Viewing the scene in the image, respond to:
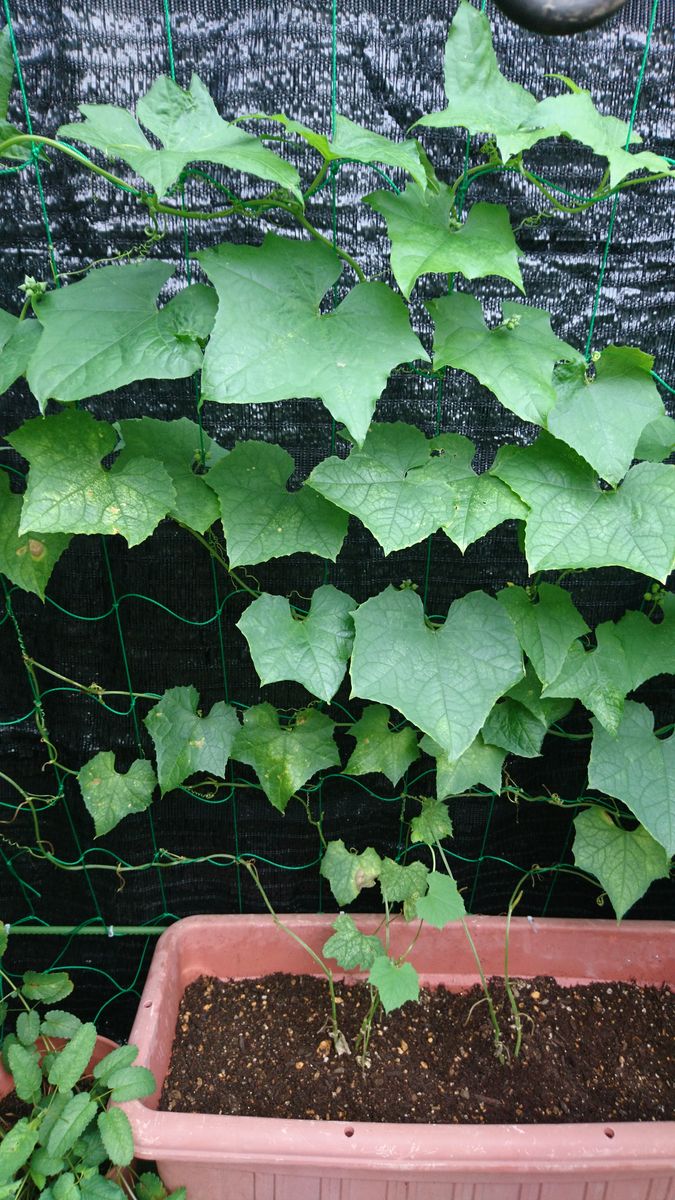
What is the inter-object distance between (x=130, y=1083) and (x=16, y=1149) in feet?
0.62

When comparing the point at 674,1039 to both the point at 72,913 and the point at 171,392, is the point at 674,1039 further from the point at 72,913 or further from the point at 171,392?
the point at 171,392

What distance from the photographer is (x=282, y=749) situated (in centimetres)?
146

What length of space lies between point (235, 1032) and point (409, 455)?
1.09m

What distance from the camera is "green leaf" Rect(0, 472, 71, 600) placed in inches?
50.8

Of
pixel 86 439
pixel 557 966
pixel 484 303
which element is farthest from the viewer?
pixel 557 966

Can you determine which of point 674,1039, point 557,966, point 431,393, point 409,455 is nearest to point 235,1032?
point 557,966

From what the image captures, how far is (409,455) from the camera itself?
1242mm

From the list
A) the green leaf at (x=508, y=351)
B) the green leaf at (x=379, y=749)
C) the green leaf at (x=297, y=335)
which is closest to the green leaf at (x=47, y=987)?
the green leaf at (x=379, y=749)

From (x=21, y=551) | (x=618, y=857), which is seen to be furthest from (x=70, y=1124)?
(x=618, y=857)

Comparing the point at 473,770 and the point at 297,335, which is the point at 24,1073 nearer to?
the point at 473,770

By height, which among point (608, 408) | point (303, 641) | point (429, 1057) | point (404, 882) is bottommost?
point (429, 1057)

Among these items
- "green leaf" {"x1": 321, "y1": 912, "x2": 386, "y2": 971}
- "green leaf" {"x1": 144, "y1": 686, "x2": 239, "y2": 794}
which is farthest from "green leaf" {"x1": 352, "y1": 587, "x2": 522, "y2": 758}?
"green leaf" {"x1": 321, "y1": 912, "x2": 386, "y2": 971}

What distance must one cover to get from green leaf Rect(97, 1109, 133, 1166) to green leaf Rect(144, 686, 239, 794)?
489 millimetres

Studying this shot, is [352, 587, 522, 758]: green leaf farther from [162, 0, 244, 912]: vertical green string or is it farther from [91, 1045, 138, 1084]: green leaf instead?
[91, 1045, 138, 1084]: green leaf
